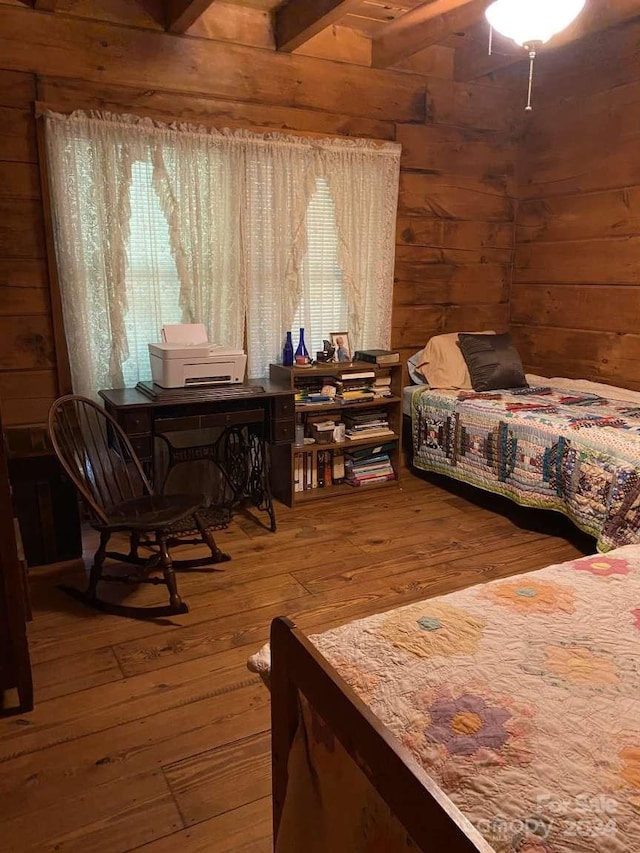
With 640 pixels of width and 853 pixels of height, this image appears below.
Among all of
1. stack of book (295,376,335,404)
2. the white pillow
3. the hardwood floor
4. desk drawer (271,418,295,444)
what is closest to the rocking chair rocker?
the hardwood floor

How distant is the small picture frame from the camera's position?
393cm

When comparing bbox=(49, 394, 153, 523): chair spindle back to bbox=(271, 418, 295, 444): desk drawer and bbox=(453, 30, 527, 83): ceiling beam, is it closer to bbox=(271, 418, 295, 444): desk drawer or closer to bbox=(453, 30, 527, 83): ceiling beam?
bbox=(271, 418, 295, 444): desk drawer

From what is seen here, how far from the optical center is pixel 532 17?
2.40 m

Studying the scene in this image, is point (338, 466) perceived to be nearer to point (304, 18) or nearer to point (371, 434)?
point (371, 434)

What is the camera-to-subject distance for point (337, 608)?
2.61 m

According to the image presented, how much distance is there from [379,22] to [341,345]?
185 centimetres

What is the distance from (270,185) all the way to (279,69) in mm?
629

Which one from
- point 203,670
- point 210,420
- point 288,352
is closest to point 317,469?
point 288,352

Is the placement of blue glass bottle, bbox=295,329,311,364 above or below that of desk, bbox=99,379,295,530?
above

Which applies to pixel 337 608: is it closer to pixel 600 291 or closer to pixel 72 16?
pixel 600 291

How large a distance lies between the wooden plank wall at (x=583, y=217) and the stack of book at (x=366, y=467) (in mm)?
1426

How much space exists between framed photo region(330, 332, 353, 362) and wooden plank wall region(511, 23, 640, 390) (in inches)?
59.8

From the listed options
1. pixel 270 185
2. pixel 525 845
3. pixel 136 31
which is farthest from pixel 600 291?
pixel 525 845

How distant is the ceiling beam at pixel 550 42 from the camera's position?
3242 millimetres
